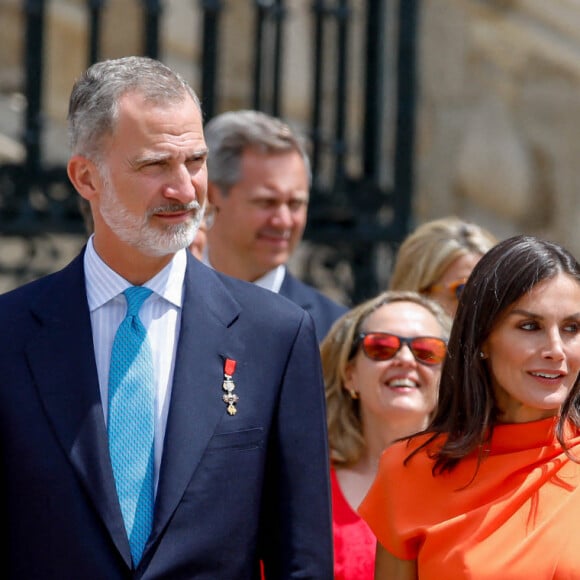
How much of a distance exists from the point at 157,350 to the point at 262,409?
0.23 metres

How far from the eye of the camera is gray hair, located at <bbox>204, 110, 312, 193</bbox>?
454 cm

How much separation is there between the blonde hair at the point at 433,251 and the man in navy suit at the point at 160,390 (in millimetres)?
1482

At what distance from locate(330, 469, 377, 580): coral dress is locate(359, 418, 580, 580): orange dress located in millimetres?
379

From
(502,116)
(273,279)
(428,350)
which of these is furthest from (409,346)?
(502,116)

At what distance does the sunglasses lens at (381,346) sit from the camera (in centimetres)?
370

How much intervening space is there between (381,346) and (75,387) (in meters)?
1.17

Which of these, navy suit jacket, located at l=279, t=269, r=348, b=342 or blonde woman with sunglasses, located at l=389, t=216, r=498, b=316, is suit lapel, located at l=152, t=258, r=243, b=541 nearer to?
navy suit jacket, located at l=279, t=269, r=348, b=342

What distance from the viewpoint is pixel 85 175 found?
2881mm

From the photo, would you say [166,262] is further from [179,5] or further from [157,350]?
[179,5]

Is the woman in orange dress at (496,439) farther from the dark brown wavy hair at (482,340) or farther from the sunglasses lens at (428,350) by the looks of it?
the sunglasses lens at (428,350)

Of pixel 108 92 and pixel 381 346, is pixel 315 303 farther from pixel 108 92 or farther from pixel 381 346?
pixel 108 92

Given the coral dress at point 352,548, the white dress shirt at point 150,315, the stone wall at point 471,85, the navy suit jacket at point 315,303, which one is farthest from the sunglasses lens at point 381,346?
the stone wall at point 471,85

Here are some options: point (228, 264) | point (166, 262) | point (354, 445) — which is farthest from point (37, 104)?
point (166, 262)

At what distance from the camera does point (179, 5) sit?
7992 mm
